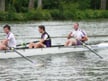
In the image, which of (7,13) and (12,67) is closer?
(12,67)

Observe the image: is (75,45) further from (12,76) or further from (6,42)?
(12,76)

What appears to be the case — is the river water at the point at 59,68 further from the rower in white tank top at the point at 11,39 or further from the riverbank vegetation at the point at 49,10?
the riverbank vegetation at the point at 49,10

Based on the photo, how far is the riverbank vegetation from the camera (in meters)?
65.5

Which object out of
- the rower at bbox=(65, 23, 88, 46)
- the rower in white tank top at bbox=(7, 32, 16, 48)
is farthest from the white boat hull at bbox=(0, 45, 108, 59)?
the rower in white tank top at bbox=(7, 32, 16, 48)

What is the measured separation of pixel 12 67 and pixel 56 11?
49287mm

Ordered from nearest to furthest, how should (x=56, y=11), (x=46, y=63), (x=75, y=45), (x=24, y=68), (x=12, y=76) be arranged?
(x=12, y=76)
(x=24, y=68)
(x=46, y=63)
(x=75, y=45)
(x=56, y=11)

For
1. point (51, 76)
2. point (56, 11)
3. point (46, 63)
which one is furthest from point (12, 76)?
point (56, 11)

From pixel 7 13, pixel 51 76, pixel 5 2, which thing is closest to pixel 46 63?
pixel 51 76

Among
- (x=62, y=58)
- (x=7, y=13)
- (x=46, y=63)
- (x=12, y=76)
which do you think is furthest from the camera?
(x=7, y=13)

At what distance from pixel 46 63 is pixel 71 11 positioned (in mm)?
51000

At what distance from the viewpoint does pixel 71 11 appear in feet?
237

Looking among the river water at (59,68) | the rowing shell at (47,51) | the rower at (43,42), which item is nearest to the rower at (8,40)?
the rowing shell at (47,51)

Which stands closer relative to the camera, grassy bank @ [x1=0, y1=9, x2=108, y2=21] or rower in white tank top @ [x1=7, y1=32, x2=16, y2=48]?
rower in white tank top @ [x1=7, y1=32, x2=16, y2=48]

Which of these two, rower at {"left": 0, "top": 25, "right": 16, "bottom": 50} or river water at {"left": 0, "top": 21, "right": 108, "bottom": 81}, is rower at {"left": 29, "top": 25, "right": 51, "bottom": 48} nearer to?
river water at {"left": 0, "top": 21, "right": 108, "bottom": 81}
